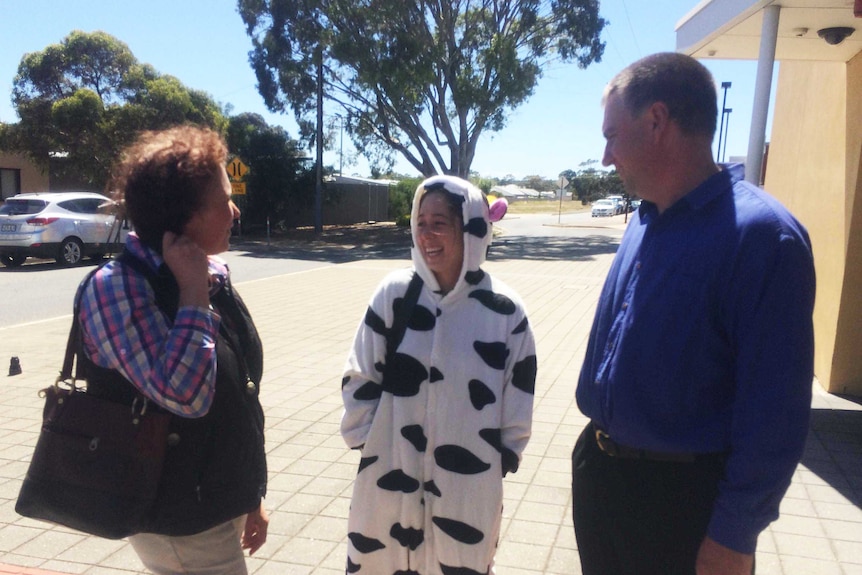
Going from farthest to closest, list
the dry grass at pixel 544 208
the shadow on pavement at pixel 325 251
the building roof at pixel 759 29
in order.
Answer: the dry grass at pixel 544 208 < the shadow on pavement at pixel 325 251 < the building roof at pixel 759 29

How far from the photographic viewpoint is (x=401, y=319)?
2.35m

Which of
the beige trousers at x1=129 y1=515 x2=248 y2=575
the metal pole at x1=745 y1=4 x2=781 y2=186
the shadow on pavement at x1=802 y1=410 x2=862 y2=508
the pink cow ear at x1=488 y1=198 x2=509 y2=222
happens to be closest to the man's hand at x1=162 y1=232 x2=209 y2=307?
the beige trousers at x1=129 y1=515 x2=248 y2=575

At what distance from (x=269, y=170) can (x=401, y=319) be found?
2622 centimetres

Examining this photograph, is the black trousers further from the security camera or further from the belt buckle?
the security camera

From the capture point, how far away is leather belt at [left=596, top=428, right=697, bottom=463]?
1924 mm

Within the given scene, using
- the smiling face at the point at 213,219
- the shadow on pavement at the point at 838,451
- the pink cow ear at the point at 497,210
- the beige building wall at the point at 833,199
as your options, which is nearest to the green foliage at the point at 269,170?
the beige building wall at the point at 833,199

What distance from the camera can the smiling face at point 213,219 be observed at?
1.90 metres

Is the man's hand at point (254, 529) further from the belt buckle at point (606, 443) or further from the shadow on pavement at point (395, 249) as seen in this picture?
the shadow on pavement at point (395, 249)

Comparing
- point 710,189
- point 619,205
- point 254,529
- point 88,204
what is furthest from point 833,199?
point 619,205

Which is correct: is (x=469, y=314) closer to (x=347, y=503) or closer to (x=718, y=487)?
(x=718, y=487)

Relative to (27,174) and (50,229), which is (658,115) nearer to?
(50,229)

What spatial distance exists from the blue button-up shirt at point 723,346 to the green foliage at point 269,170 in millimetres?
26577

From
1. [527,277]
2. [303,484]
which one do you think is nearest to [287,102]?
[527,277]

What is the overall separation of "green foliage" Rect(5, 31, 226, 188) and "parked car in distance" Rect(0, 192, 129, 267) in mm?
9228
